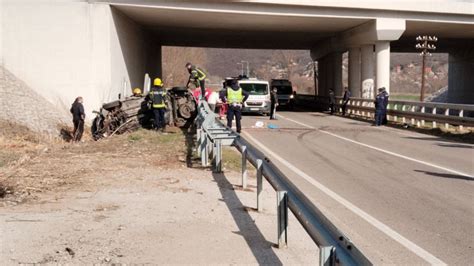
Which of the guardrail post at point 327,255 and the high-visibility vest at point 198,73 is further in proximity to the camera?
the high-visibility vest at point 198,73

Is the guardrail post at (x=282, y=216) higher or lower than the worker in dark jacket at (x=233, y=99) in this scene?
lower

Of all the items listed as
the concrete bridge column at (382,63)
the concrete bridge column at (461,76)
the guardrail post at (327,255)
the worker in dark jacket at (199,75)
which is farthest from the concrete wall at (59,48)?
the concrete bridge column at (461,76)

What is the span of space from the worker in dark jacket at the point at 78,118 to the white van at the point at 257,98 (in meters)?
11.6

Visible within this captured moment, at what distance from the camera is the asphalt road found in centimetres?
567

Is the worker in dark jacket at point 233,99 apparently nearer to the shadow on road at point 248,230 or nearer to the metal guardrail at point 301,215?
the metal guardrail at point 301,215

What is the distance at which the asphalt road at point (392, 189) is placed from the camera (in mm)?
5668

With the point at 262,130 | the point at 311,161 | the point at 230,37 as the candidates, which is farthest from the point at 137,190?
the point at 230,37

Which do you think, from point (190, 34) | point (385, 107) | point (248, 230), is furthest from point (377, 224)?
point (190, 34)

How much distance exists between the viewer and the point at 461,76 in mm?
46031

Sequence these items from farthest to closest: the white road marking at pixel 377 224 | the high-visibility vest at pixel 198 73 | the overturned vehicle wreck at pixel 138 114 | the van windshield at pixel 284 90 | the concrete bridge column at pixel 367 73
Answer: the van windshield at pixel 284 90 → the concrete bridge column at pixel 367 73 → the overturned vehicle wreck at pixel 138 114 → the high-visibility vest at pixel 198 73 → the white road marking at pixel 377 224

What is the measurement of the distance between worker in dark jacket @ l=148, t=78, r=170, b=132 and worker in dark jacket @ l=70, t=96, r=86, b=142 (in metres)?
3.53

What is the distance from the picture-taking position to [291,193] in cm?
487

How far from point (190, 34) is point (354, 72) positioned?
1186cm

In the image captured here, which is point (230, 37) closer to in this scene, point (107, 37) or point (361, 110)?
point (361, 110)
